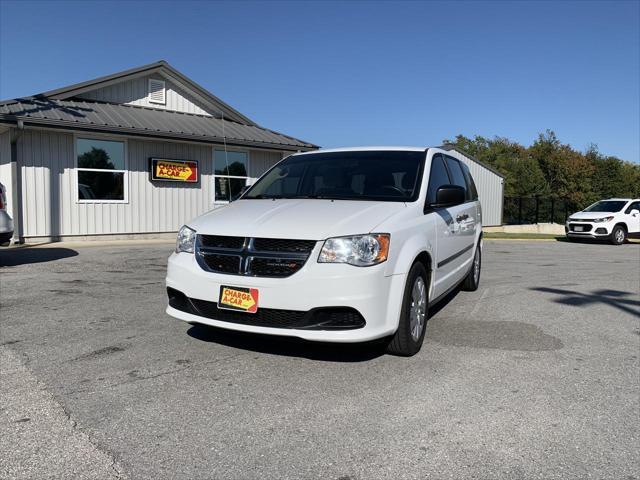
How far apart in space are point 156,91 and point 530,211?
72.1 ft

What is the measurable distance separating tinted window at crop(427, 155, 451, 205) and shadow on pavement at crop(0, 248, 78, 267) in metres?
7.79

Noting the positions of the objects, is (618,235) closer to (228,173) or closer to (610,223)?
(610,223)

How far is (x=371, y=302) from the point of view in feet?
12.2

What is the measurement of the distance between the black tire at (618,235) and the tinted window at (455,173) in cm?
1372

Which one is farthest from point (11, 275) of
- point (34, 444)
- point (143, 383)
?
point (34, 444)

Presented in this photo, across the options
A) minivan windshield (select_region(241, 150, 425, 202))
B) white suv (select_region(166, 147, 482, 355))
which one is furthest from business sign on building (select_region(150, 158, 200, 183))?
white suv (select_region(166, 147, 482, 355))

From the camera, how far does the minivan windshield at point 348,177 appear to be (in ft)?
15.9

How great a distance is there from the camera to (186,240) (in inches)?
173

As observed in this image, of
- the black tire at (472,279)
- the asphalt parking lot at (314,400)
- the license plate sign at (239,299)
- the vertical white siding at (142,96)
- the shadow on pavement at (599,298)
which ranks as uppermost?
the vertical white siding at (142,96)

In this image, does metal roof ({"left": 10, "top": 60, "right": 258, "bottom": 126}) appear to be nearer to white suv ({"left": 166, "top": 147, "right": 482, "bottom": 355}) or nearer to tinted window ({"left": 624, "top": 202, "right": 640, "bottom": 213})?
white suv ({"left": 166, "top": 147, "right": 482, "bottom": 355})

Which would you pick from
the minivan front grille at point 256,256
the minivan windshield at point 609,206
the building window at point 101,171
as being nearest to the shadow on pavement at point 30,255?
the building window at point 101,171

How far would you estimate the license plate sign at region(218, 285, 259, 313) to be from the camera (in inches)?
150

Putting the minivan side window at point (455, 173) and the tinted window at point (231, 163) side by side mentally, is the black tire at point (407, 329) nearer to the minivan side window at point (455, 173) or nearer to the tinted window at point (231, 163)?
the minivan side window at point (455, 173)

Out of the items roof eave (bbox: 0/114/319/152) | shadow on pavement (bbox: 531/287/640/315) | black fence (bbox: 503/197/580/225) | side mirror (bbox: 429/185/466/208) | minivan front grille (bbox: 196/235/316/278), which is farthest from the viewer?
black fence (bbox: 503/197/580/225)
